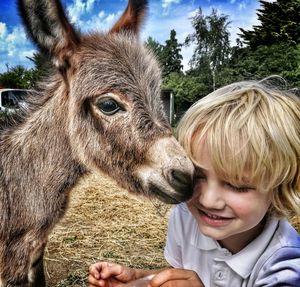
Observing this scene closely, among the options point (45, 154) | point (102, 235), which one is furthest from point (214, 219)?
point (102, 235)

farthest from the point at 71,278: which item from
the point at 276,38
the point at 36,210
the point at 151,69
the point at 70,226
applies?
the point at 276,38

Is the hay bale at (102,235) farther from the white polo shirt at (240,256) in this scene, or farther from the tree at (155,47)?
the tree at (155,47)

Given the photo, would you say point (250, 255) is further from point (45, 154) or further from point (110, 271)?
point (45, 154)

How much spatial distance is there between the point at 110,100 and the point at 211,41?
179 inches

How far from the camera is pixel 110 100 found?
118 cm

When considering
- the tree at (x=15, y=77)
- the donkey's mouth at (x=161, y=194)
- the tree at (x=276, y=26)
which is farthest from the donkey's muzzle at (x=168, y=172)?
the tree at (x=276, y=26)

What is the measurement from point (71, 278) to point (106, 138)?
1011 mm

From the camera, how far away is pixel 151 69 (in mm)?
1281

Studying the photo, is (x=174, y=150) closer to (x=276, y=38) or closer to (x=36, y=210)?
(x=36, y=210)

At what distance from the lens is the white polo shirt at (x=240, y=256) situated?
980mm

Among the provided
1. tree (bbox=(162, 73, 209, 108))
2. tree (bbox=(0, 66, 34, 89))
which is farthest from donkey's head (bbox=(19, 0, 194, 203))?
tree (bbox=(162, 73, 209, 108))

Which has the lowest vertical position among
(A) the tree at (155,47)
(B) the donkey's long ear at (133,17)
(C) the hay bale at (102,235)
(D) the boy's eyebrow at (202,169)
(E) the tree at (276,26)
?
(C) the hay bale at (102,235)

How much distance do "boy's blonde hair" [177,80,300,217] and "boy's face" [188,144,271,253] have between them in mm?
22

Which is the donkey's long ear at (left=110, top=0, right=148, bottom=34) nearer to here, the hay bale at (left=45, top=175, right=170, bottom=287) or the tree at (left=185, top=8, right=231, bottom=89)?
the hay bale at (left=45, top=175, right=170, bottom=287)
